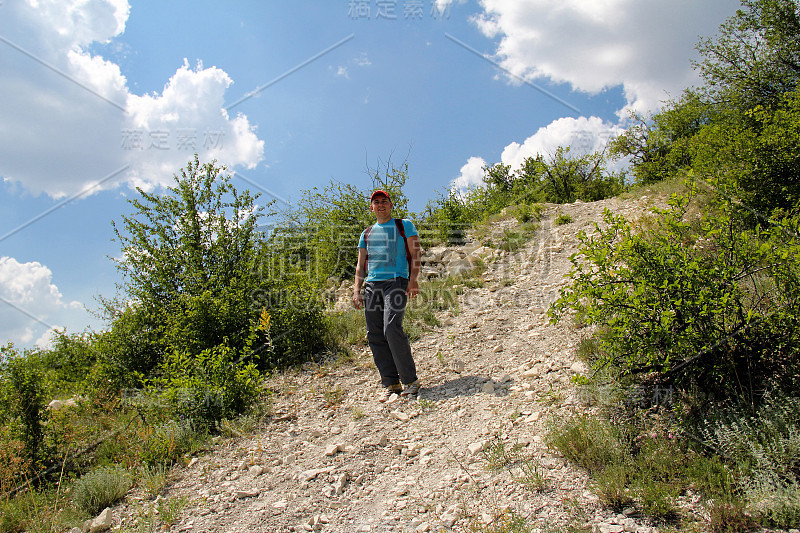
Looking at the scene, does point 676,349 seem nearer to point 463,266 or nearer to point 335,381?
point 335,381

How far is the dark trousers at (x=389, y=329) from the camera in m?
5.32

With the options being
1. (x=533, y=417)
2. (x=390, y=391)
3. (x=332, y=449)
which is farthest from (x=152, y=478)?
(x=533, y=417)

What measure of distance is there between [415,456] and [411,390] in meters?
1.40

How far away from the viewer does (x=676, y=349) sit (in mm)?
3275

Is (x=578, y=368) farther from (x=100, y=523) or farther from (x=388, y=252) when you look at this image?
(x=100, y=523)

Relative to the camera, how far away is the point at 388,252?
5.51 metres

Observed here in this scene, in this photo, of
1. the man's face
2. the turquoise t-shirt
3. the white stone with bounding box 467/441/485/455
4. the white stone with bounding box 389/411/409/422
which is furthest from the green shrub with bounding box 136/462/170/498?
the man's face

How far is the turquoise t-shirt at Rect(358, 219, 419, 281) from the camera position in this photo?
5.48m

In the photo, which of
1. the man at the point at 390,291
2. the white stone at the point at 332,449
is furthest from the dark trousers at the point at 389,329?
the white stone at the point at 332,449

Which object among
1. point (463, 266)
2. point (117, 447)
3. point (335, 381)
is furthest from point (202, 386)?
point (463, 266)

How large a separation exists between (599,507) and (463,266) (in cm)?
859

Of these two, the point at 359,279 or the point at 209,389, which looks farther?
the point at 359,279

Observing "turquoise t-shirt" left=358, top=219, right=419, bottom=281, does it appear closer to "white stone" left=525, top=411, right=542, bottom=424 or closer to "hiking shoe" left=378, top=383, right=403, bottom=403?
"hiking shoe" left=378, top=383, right=403, bottom=403

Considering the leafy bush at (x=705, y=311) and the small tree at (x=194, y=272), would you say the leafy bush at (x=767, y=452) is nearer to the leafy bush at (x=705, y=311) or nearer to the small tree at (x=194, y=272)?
the leafy bush at (x=705, y=311)
